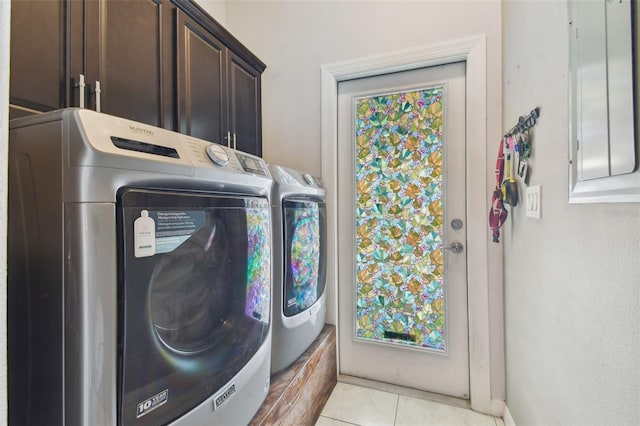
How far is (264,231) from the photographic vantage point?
103 cm

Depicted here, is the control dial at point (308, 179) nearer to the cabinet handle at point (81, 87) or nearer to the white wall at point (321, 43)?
the white wall at point (321, 43)

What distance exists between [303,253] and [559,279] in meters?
A: 1.03

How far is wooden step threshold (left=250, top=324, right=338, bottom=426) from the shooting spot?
1061mm

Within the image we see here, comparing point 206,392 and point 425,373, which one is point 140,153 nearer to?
point 206,392

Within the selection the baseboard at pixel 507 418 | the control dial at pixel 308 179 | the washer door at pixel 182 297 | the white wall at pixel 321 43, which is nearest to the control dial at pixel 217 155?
the washer door at pixel 182 297

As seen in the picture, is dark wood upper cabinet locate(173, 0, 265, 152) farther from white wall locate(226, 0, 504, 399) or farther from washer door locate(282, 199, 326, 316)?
washer door locate(282, 199, 326, 316)

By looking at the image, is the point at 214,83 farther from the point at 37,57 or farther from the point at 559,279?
the point at 559,279

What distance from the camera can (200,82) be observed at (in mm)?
1469

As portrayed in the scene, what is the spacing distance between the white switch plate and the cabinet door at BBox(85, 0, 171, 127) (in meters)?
1.60

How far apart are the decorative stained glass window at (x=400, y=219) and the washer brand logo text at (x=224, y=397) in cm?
114

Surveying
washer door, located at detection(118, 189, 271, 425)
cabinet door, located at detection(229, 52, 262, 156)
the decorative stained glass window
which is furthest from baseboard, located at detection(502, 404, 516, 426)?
cabinet door, located at detection(229, 52, 262, 156)

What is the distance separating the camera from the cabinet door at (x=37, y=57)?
2.69 feet

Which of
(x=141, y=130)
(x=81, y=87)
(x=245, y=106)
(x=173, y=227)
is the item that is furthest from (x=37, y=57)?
(x=245, y=106)

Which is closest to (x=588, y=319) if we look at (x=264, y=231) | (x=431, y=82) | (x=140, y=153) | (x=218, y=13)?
(x=264, y=231)
